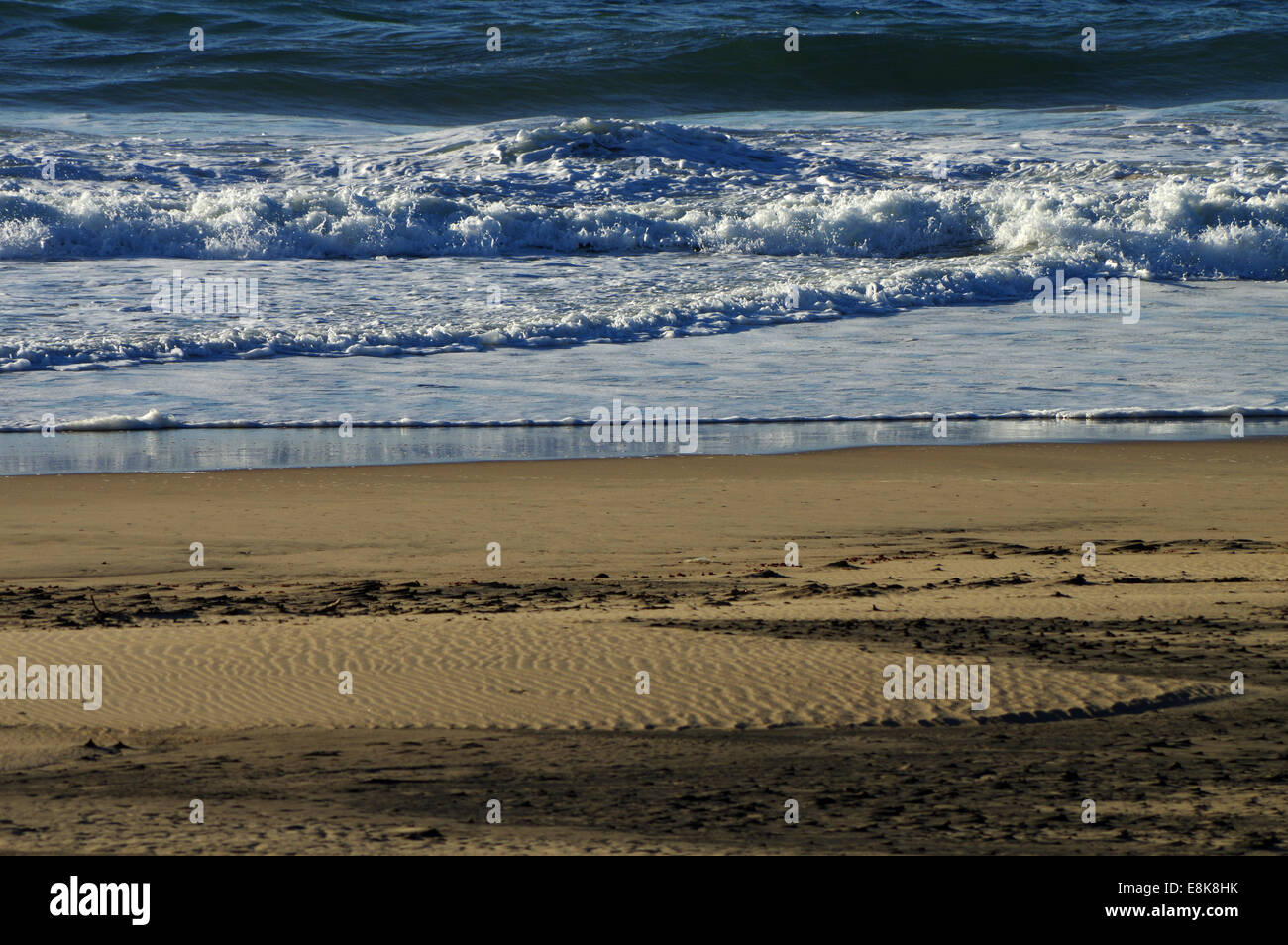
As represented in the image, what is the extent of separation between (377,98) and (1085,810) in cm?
2696

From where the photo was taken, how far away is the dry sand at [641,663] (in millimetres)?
2912

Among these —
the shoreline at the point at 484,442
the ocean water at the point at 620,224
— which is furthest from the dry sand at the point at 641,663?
the ocean water at the point at 620,224

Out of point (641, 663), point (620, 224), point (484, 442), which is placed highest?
point (620, 224)

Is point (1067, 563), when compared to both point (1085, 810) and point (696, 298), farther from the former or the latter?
point (696, 298)

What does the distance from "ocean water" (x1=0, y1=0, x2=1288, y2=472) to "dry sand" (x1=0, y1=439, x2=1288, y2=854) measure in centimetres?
180

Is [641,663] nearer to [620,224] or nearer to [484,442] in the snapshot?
[484,442]

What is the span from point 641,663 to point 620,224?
13379 millimetres

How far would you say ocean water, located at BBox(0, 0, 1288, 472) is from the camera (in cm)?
955

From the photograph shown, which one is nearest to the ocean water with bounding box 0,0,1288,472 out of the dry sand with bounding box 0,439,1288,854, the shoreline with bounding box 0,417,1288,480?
the shoreline with bounding box 0,417,1288,480

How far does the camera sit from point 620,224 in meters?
16.9

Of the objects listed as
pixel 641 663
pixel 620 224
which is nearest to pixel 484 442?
pixel 641 663

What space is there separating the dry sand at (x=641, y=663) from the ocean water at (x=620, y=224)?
1801 mm

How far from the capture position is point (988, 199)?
57.3 feet
